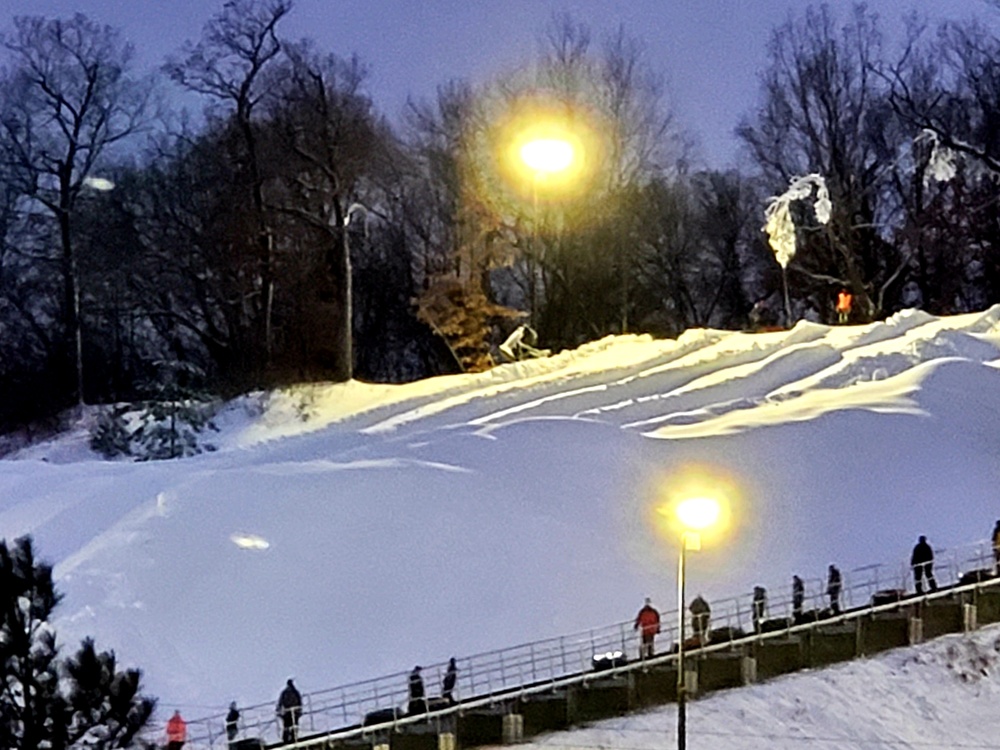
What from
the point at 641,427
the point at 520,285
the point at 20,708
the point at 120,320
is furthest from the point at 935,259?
the point at 20,708

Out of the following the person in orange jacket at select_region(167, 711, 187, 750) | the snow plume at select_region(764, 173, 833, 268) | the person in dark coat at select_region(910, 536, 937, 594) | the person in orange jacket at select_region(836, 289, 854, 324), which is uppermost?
the snow plume at select_region(764, 173, 833, 268)

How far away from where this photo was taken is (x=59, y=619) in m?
21.4

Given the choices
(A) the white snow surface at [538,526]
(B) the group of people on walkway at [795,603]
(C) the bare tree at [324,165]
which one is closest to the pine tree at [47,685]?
(A) the white snow surface at [538,526]

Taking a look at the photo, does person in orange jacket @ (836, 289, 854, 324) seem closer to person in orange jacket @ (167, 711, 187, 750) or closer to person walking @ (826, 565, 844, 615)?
person walking @ (826, 565, 844, 615)

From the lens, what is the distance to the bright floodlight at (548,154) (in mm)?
14461

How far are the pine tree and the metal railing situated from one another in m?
4.99

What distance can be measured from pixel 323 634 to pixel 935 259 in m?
34.7

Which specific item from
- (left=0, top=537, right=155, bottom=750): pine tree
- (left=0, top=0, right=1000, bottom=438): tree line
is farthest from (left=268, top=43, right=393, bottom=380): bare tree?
(left=0, top=537, right=155, bottom=750): pine tree

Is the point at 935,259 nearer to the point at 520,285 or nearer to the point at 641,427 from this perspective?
the point at 520,285

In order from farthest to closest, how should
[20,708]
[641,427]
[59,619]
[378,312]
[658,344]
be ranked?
[378,312], [658,344], [641,427], [59,619], [20,708]

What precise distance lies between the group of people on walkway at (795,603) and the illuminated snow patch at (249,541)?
6.25 meters

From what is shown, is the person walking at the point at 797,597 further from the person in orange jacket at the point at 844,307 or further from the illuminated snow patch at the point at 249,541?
the person in orange jacket at the point at 844,307

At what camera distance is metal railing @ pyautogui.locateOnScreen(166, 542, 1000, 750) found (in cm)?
1852

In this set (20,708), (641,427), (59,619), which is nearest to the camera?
(20,708)
